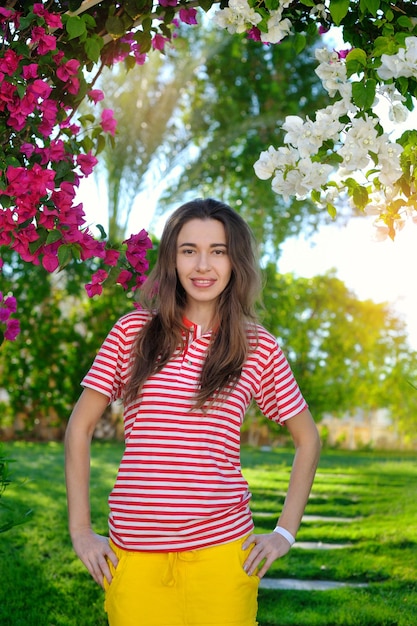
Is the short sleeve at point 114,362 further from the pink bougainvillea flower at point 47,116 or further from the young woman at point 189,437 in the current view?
the pink bougainvillea flower at point 47,116

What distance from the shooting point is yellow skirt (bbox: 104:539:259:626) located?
182 centimetres

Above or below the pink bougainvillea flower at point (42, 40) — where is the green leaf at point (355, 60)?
below

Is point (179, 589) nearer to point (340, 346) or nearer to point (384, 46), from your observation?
point (384, 46)

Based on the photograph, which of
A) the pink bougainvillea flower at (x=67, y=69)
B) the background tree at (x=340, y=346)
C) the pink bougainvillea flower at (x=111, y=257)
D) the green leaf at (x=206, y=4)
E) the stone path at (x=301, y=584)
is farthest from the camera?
the background tree at (x=340, y=346)

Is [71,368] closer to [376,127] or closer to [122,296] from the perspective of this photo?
[122,296]

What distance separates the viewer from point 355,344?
402 inches

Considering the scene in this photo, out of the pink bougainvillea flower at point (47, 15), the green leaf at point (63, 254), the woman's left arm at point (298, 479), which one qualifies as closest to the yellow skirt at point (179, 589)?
the woman's left arm at point (298, 479)

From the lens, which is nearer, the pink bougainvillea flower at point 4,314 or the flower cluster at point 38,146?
the flower cluster at point 38,146

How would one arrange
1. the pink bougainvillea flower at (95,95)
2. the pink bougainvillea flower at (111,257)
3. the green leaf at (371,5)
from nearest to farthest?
the green leaf at (371,5), the pink bougainvillea flower at (111,257), the pink bougainvillea flower at (95,95)

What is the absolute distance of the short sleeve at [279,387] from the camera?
80.1 inches

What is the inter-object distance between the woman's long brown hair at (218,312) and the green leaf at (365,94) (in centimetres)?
45

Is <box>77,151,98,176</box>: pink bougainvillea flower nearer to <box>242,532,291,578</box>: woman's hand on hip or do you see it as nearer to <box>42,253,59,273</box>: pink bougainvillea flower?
<box>42,253,59,273</box>: pink bougainvillea flower

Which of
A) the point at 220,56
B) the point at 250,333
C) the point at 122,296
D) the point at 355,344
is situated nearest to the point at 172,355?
the point at 250,333

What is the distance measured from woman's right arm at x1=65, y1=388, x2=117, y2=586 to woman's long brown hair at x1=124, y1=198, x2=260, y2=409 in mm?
104
